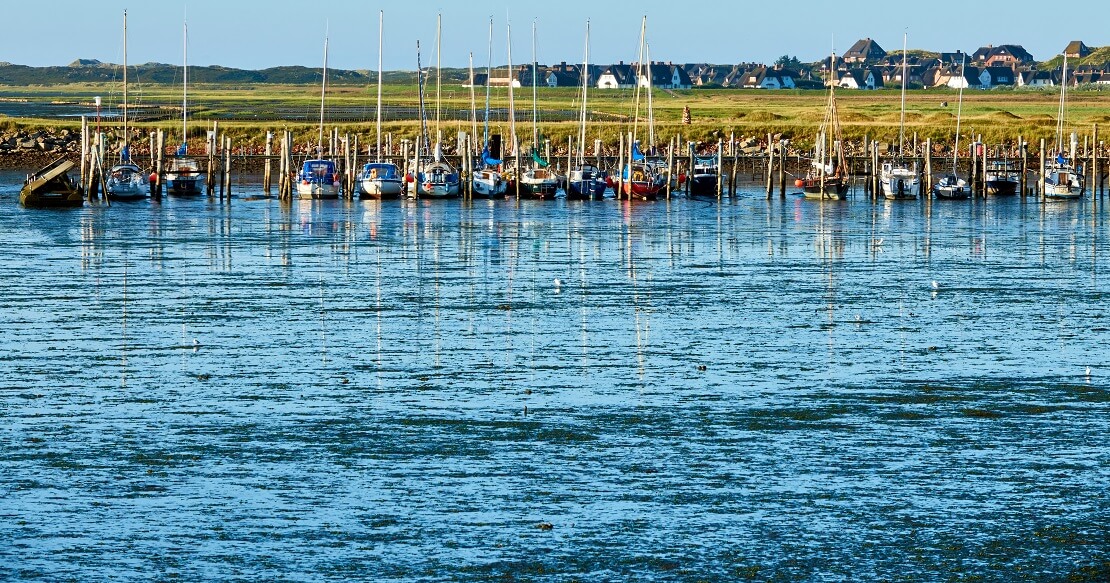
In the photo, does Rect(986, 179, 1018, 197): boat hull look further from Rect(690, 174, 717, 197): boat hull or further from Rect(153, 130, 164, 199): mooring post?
Rect(153, 130, 164, 199): mooring post

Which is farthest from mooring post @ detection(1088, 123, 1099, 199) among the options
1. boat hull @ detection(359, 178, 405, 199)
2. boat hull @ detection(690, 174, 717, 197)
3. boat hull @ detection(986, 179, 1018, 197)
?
boat hull @ detection(359, 178, 405, 199)

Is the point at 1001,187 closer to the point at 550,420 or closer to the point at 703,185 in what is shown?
the point at 703,185

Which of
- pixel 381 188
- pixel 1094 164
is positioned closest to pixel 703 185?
pixel 381 188

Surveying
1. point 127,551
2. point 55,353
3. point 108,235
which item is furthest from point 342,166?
point 127,551

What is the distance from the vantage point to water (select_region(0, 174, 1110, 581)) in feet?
64.1

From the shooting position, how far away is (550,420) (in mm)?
26875

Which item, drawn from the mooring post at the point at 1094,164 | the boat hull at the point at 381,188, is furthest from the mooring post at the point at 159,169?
the mooring post at the point at 1094,164

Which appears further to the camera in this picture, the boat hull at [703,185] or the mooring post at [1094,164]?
the boat hull at [703,185]

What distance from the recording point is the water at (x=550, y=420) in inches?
770

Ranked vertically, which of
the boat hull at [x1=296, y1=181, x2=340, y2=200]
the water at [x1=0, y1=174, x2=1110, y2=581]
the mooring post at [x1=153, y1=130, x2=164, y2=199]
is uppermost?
the mooring post at [x1=153, y1=130, x2=164, y2=199]

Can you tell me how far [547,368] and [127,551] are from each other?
13902 mm

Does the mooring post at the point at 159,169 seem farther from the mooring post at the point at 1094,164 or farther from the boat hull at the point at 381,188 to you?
the mooring post at the point at 1094,164

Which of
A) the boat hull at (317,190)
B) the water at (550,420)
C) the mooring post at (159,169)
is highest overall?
the mooring post at (159,169)

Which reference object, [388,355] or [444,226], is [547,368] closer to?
[388,355]
